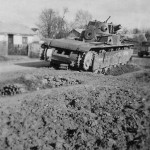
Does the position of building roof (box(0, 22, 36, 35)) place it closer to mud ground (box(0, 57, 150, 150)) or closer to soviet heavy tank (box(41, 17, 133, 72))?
soviet heavy tank (box(41, 17, 133, 72))

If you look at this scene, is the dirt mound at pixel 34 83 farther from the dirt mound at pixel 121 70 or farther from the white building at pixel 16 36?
the white building at pixel 16 36

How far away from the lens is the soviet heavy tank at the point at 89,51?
12.4m

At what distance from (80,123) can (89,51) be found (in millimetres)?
7066

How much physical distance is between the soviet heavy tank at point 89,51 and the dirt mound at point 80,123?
5.49 meters

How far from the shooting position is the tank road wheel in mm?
12258

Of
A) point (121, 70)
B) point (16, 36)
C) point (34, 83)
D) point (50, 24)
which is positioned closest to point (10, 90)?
point (34, 83)

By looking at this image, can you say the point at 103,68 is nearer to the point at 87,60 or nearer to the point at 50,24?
the point at 87,60

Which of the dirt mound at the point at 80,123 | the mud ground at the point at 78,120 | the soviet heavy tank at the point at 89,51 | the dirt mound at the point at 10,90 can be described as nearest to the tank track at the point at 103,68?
the soviet heavy tank at the point at 89,51

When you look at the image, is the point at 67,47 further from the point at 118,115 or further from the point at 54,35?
the point at 54,35

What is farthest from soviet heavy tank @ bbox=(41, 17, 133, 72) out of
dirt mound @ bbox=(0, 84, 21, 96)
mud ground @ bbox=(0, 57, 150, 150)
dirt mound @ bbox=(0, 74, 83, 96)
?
mud ground @ bbox=(0, 57, 150, 150)

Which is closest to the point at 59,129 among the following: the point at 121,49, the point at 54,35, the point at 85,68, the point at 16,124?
the point at 16,124

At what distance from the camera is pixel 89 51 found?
12453 mm

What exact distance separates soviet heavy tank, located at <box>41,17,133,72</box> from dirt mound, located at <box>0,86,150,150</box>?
5492 millimetres

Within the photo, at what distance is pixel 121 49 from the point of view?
56.7ft
